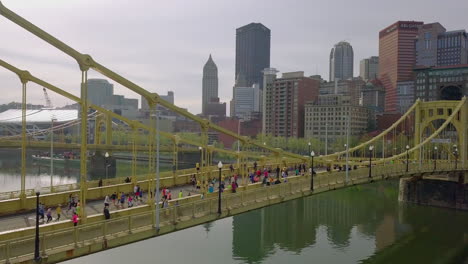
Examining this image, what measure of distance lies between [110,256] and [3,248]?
55.9 feet

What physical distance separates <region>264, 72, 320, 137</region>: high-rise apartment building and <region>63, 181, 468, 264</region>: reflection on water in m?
94.4

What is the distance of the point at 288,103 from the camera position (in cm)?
15162

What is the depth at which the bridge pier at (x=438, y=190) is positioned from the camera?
52.2 m

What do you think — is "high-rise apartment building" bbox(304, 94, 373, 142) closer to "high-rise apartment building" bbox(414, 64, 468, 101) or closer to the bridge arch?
"high-rise apartment building" bbox(414, 64, 468, 101)

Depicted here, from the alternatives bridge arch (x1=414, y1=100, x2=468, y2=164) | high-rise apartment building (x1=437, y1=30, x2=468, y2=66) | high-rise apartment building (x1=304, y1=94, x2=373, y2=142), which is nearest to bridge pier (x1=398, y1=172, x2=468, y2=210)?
bridge arch (x1=414, y1=100, x2=468, y2=164)

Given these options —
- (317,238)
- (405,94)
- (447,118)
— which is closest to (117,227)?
(317,238)

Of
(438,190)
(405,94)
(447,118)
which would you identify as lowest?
(438,190)

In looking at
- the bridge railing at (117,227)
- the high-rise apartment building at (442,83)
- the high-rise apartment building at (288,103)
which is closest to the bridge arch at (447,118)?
the bridge railing at (117,227)

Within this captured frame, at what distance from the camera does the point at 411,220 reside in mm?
47500

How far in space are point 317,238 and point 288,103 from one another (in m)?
115

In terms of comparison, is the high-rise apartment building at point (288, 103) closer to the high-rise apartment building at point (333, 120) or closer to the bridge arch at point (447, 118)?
the high-rise apartment building at point (333, 120)

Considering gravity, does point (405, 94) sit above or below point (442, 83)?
above

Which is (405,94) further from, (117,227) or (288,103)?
(117,227)

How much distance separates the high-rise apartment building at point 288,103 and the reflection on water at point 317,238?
310ft
